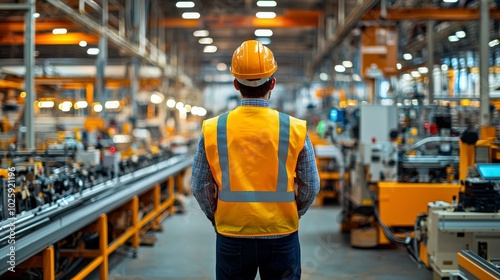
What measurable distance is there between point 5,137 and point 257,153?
6056 mm

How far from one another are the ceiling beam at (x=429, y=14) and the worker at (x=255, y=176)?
19.4 feet

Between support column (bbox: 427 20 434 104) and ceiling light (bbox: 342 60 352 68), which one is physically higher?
ceiling light (bbox: 342 60 352 68)

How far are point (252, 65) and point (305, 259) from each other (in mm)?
3719

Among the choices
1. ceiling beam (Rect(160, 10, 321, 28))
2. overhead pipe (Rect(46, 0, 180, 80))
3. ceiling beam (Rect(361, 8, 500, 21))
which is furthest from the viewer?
ceiling beam (Rect(160, 10, 321, 28))

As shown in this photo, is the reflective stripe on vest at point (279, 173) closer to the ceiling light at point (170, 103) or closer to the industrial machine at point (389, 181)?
the industrial machine at point (389, 181)

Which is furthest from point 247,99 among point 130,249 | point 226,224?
point 130,249

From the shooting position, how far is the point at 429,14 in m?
7.98

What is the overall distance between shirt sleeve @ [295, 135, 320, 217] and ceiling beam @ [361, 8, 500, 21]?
588 centimetres

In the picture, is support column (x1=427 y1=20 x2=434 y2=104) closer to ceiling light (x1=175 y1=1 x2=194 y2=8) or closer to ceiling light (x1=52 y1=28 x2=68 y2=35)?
ceiling light (x1=175 y1=1 x2=194 y2=8)

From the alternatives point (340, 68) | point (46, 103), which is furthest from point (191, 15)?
point (340, 68)

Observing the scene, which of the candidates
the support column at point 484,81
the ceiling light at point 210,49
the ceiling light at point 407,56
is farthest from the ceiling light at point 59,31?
the ceiling light at point 210,49

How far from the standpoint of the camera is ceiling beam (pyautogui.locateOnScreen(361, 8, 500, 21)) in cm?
Answer: 778

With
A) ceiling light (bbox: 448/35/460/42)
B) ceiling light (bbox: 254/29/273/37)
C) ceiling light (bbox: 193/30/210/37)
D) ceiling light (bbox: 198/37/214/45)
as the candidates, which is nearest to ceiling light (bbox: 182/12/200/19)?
ceiling light (bbox: 193/30/210/37)

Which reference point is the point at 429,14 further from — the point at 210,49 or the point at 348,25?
the point at 210,49
